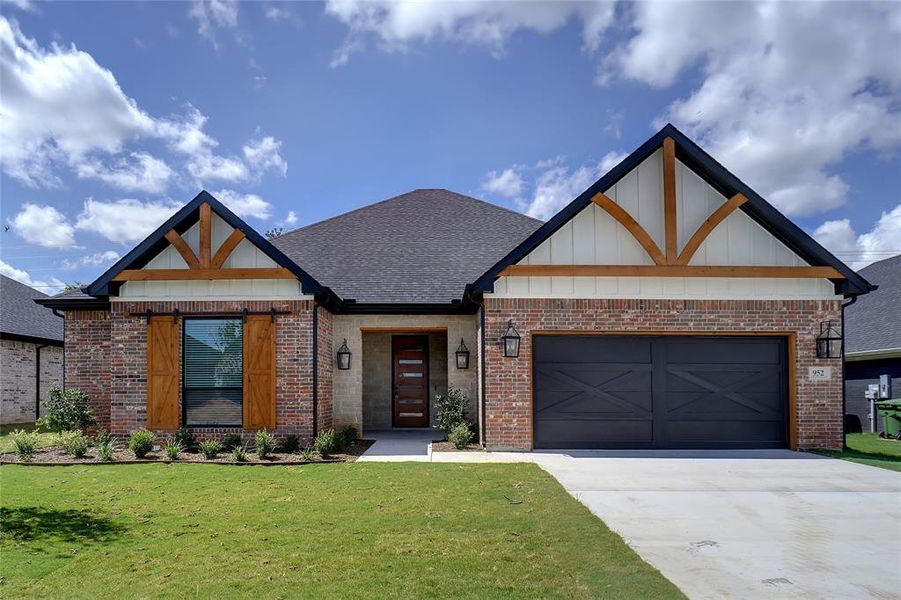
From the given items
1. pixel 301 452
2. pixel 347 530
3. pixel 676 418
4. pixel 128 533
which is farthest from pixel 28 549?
pixel 676 418

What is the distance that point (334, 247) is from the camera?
16.0 meters

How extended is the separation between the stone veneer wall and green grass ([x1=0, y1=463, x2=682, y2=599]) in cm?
1115

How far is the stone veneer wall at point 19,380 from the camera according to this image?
1728cm

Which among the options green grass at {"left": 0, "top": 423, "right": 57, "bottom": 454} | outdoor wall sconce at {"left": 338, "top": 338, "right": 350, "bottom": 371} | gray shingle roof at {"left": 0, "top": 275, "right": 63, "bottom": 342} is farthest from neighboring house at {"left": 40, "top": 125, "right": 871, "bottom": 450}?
gray shingle roof at {"left": 0, "top": 275, "right": 63, "bottom": 342}

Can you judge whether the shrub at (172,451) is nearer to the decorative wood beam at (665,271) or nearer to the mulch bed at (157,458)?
the mulch bed at (157,458)

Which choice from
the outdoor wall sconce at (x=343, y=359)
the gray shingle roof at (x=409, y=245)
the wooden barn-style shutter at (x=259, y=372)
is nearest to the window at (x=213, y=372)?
the wooden barn-style shutter at (x=259, y=372)

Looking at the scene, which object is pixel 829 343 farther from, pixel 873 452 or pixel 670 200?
pixel 670 200

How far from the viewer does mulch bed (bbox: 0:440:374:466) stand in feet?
31.7

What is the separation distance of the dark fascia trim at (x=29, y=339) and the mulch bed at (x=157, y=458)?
28.0ft

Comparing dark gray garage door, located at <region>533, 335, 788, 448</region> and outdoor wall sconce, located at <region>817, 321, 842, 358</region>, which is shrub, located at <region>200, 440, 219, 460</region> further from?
outdoor wall sconce, located at <region>817, 321, 842, 358</region>

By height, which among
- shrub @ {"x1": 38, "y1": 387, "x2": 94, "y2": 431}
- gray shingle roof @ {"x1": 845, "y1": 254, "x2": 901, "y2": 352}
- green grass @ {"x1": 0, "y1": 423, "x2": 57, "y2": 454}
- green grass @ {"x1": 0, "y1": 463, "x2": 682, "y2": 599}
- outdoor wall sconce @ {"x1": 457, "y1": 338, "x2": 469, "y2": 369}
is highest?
gray shingle roof @ {"x1": 845, "y1": 254, "x2": 901, "y2": 352}

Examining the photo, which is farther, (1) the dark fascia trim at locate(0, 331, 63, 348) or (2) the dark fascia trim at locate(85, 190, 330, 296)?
(1) the dark fascia trim at locate(0, 331, 63, 348)

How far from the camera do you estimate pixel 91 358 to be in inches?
487

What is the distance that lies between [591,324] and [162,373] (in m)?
8.30
